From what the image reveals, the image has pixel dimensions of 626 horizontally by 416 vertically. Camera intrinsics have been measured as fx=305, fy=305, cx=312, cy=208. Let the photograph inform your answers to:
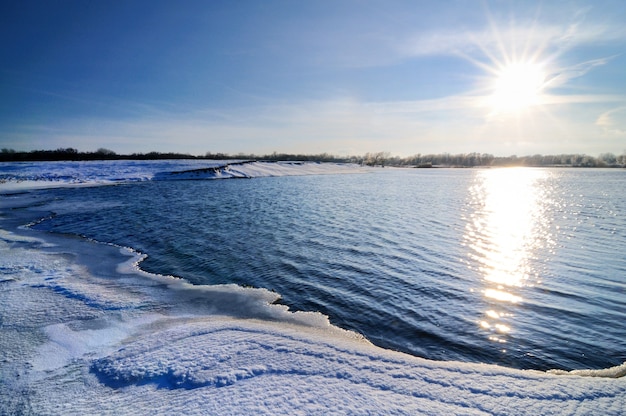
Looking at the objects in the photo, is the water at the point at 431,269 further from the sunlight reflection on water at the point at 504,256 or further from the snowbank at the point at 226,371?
the snowbank at the point at 226,371

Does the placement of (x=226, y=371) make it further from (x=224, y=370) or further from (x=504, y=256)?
(x=504, y=256)

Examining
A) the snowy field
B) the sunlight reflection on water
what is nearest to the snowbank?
the snowy field

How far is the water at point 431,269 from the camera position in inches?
268

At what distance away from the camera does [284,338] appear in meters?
6.04

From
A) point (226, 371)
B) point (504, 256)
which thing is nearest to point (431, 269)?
point (504, 256)

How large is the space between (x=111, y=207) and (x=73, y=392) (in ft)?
85.0

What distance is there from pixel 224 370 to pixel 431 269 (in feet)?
27.5

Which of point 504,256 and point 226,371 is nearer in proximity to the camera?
point 226,371

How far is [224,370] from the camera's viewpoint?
489 cm

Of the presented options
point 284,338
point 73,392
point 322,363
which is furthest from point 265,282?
point 73,392

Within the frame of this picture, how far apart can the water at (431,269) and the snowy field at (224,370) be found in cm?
106

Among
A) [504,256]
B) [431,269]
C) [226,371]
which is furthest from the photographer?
[504,256]

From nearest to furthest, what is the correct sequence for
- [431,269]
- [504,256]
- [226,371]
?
1. [226,371]
2. [431,269]
3. [504,256]

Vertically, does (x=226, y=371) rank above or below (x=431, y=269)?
above
